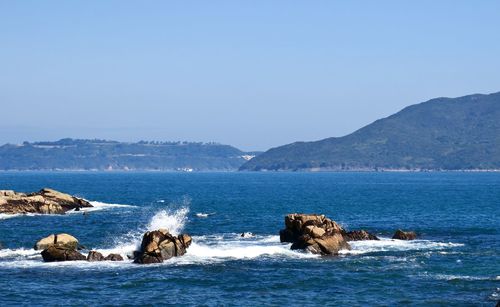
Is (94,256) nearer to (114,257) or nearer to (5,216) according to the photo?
(114,257)

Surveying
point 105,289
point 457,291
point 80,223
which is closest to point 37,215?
point 80,223

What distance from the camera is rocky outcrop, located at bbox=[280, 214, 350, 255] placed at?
76.9 m

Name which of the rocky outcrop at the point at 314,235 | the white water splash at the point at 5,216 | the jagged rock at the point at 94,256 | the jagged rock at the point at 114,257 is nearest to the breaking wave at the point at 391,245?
the rocky outcrop at the point at 314,235

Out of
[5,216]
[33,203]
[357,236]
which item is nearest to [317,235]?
[357,236]

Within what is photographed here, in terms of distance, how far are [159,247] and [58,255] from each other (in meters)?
8.78

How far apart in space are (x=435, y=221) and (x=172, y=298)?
230ft

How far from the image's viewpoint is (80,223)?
370 ft

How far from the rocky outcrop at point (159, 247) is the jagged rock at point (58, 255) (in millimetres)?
5384

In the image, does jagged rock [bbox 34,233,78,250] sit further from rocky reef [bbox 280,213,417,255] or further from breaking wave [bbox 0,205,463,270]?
rocky reef [bbox 280,213,417,255]

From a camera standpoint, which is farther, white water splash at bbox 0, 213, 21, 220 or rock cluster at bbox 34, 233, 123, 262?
white water splash at bbox 0, 213, 21, 220

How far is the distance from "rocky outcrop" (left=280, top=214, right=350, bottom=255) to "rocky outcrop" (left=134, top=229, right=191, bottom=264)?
444 inches

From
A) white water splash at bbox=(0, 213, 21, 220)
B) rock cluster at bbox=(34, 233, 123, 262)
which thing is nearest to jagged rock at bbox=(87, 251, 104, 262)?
rock cluster at bbox=(34, 233, 123, 262)

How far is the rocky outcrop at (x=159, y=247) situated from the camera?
71.1 metres

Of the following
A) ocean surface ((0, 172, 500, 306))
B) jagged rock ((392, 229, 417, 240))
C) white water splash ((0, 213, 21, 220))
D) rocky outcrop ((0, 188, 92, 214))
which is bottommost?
ocean surface ((0, 172, 500, 306))
